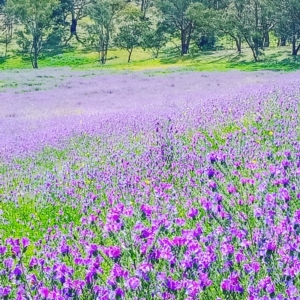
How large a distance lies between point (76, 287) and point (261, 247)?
0.98m

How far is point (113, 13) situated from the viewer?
191ft

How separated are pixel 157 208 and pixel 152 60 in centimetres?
5004

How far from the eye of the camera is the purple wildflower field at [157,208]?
218 cm

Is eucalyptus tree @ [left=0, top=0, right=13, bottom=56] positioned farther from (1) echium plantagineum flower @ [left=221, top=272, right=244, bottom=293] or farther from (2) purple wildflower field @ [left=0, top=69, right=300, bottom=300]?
(1) echium plantagineum flower @ [left=221, top=272, right=244, bottom=293]

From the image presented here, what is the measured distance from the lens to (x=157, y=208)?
3504mm

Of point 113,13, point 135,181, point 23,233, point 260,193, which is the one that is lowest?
point 23,233

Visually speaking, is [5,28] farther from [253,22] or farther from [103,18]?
[253,22]

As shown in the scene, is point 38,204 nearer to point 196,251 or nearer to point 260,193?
point 260,193

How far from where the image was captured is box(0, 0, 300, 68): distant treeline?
44.9 meters

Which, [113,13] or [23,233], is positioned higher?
[113,13]

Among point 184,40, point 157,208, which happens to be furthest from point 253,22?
point 157,208

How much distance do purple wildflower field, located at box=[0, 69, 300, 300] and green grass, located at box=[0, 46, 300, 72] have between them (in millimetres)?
32664

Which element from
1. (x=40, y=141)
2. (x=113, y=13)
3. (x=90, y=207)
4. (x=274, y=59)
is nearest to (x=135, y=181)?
(x=90, y=207)

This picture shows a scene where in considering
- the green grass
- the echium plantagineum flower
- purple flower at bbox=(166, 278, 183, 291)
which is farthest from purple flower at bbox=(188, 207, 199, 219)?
the green grass
